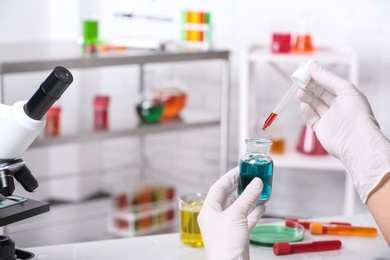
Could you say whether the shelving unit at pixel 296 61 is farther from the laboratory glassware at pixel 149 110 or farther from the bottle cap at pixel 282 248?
the bottle cap at pixel 282 248

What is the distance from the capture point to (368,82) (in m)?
3.75

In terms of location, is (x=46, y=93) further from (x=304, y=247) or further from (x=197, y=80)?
(x=197, y=80)

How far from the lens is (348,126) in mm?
1693

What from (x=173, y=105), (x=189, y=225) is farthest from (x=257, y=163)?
(x=173, y=105)

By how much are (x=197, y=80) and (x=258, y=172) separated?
2.71 meters

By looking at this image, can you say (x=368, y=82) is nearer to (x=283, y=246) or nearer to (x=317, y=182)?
(x=317, y=182)

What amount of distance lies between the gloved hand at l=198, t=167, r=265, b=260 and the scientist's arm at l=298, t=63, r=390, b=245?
0.83ft

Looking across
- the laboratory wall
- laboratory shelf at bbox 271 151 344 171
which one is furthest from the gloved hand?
the laboratory wall

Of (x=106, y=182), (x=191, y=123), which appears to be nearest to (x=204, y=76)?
(x=191, y=123)

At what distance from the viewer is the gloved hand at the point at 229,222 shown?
145 cm

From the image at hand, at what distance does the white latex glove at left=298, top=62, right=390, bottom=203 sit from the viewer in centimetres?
161

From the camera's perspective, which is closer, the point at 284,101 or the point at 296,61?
the point at 284,101

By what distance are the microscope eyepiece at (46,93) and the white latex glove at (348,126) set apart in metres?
0.64

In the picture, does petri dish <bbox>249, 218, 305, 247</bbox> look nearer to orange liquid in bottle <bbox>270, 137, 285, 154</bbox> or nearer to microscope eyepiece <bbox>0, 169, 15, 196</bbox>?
microscope eyepiece <bbox>0, 169, 15, 196</bbox>
